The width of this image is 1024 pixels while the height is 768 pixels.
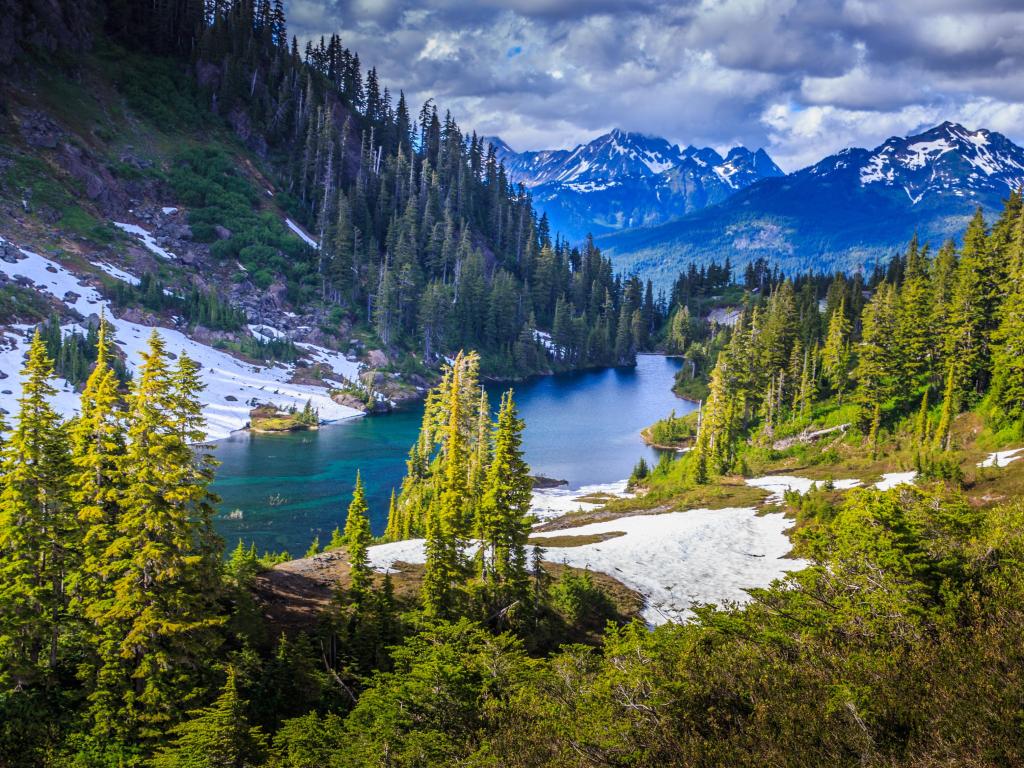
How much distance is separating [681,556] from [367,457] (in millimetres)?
43460

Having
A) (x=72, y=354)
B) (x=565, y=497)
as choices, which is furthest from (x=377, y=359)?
(x=565, y=497)

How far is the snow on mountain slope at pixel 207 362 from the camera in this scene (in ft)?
240

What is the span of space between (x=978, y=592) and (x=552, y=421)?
76.3m

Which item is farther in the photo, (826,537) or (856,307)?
(856,307)

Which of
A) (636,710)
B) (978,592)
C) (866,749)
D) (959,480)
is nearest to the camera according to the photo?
(866,749)

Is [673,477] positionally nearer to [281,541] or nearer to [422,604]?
[281,541]

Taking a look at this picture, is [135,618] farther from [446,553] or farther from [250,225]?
[250,225]

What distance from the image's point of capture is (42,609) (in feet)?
59.9

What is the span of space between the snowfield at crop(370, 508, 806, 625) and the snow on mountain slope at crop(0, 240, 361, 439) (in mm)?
49444

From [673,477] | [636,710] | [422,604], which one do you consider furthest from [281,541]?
[636,710]

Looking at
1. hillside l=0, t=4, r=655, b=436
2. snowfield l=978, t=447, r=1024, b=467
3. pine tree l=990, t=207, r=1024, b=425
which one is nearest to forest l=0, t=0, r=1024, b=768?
pine tree l=990, t=207, r=1024, b=425

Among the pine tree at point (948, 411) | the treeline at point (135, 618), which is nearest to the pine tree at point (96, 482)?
the treeline at point (135, 618)

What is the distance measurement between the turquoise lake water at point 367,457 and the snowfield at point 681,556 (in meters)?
18.8

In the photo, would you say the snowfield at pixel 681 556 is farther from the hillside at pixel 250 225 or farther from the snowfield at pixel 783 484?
the hillside at pixel 250 225
